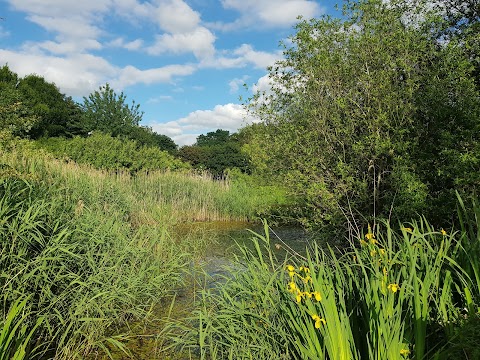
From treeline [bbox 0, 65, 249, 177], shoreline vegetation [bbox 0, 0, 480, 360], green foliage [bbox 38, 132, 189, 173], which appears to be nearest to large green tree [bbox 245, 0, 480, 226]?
shoreline vegetation [bbox 0, 0, 480, 360]

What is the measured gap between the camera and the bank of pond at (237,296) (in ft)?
7.04

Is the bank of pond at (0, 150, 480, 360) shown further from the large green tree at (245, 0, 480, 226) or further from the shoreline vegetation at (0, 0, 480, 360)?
the large green tree at (245, 0, 480, 226)

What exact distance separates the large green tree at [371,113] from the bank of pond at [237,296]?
5.63 feet

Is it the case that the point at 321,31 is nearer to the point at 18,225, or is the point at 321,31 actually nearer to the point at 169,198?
the point at 18,225

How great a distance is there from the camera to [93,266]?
147 inches

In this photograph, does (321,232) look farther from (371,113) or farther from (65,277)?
(65,277)

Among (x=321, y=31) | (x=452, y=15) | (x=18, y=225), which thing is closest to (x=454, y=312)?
(x=18, y=225)

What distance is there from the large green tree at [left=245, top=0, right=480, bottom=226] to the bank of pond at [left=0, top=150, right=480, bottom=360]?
1716 mm

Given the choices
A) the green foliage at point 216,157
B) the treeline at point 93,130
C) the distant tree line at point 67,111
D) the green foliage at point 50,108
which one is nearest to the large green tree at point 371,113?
the treeline at point 93,130

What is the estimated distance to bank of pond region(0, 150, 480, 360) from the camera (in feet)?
7.04

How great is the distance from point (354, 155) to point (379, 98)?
0.95 metres

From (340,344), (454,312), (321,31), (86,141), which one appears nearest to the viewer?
(340,344)

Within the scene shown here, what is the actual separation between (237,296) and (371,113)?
12.6ft

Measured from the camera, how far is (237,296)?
3.62 metres
